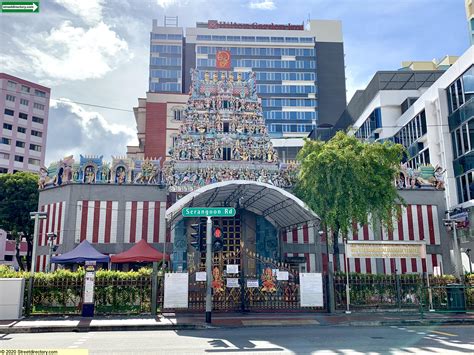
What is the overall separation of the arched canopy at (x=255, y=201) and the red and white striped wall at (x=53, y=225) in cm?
867

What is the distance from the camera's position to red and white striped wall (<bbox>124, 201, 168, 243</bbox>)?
95.3 feet

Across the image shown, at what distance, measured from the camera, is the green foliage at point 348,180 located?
70.8 feet

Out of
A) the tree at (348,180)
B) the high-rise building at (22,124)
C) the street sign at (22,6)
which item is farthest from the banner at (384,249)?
the high-rise building at (22,124)

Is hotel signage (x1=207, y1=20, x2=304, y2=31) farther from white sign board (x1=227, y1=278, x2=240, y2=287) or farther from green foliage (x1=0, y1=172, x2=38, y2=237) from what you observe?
white sign board (x1=227, y1=278, x2=240, y2=287)

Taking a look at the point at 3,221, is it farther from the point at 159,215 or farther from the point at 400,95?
the point at 400,95

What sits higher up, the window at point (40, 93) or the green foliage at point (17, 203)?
the window at point (40, 93)

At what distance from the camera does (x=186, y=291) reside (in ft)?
62.9

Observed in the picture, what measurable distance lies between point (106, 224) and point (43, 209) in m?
5.13

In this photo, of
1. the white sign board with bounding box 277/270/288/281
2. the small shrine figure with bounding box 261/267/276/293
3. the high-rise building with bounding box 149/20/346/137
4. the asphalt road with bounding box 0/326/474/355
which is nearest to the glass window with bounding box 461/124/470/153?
the white sign board with bounding box 277/270/288/281

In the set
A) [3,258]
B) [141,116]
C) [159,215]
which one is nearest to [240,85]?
[159,215]

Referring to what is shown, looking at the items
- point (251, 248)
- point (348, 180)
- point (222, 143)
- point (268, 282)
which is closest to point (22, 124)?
point (222, 143)

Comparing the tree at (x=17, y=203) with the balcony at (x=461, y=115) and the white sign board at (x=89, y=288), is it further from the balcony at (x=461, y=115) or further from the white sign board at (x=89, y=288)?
the balcony at (x=461, y=115)

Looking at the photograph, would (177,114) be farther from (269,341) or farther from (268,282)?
(269,341)

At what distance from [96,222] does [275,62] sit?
76.8 meters
